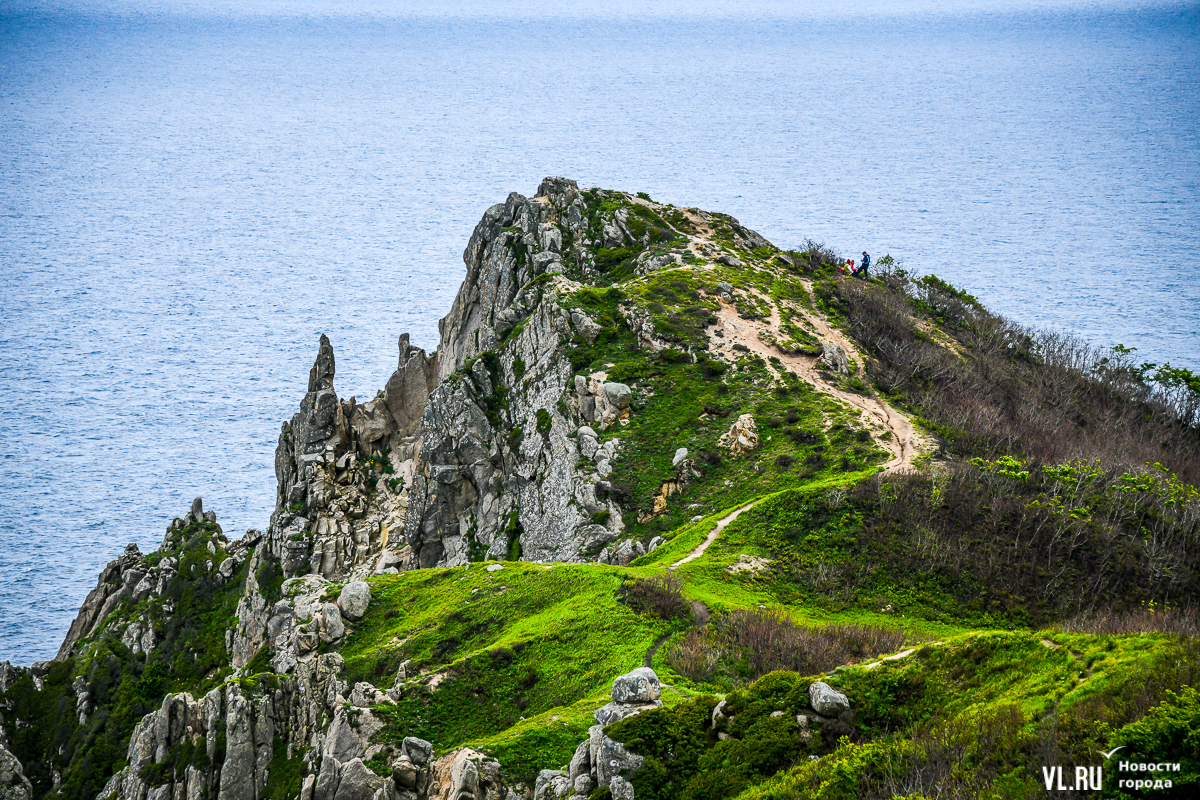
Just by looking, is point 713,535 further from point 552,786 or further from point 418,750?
point 552,786

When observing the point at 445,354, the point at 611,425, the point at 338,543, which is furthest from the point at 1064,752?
the point at 445,354

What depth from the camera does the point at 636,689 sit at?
2686 cm

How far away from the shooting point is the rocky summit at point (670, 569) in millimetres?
24859

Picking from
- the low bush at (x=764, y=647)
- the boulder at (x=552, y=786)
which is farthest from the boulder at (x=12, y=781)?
the low bush at (x=764, y=647)

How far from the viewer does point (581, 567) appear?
1683 inches

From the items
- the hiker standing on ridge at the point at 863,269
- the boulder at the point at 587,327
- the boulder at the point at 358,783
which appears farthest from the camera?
the hiker standing on ridge at the point at 863,269

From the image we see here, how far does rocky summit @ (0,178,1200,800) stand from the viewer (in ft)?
81.6

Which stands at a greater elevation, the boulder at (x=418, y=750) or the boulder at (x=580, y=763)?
the boulder at (x=580, y=763)

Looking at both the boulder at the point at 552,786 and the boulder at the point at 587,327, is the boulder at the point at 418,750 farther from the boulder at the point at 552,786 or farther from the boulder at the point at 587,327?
the boulder at the point at 587,327

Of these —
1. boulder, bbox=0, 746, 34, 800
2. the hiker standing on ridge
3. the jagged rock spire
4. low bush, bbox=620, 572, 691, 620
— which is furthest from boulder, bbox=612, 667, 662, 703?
the hiker standing on ridge

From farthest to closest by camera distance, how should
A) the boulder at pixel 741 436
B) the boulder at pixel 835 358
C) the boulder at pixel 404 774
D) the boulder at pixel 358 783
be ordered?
1. the boulder at pixel 835 358
2. the boulder at pixel 741 436
3. the boulder at pixel 404 774
4. the boulder at pixel 358 783

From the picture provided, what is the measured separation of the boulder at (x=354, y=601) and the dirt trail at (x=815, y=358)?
28.3m

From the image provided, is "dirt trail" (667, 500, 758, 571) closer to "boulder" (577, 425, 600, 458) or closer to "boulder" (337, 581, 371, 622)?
"boulder" (577, 425, 600, 458)

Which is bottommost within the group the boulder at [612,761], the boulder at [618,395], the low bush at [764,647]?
the low bush at [764,647]
